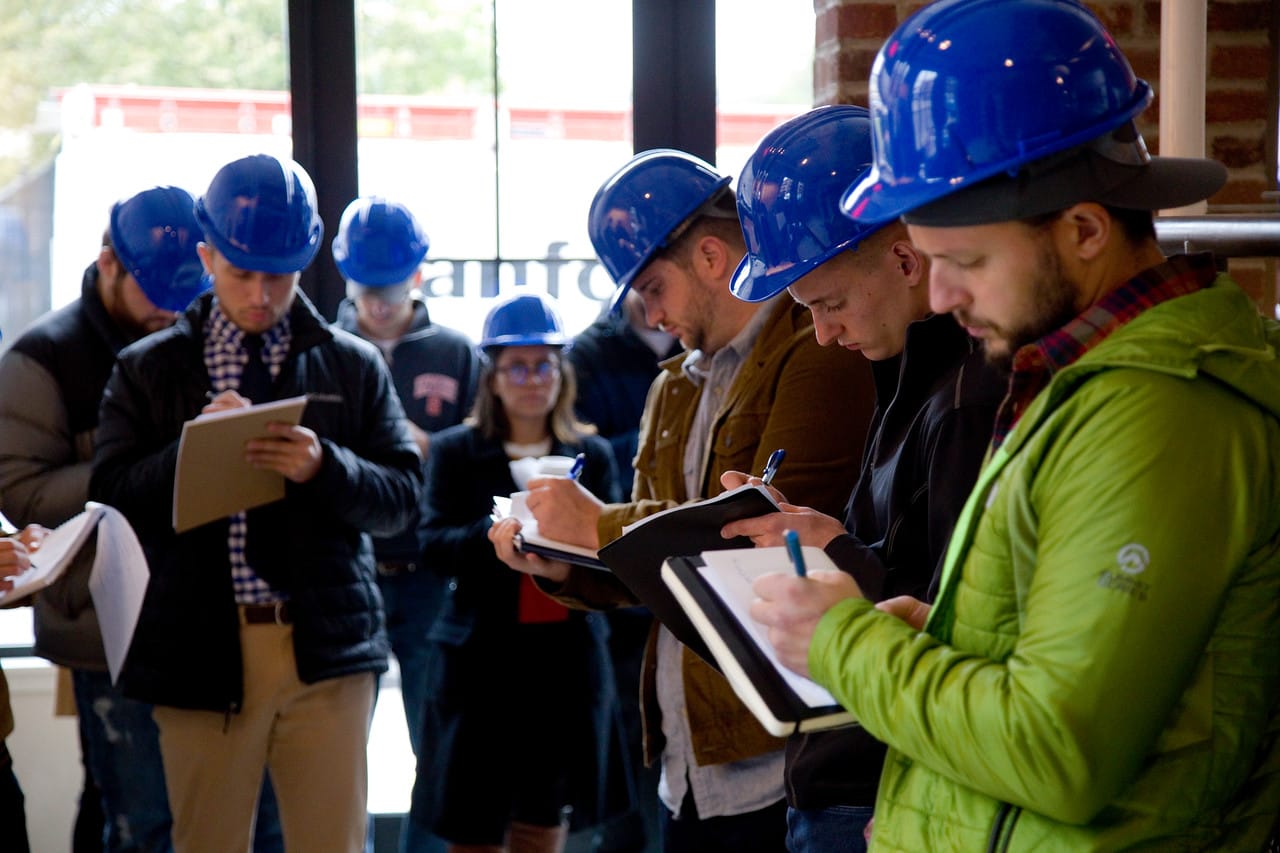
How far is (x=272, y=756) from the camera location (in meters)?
2.90

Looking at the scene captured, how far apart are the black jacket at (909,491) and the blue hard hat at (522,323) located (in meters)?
1.98

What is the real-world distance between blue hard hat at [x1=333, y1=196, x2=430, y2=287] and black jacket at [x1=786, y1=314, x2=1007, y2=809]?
8.54 feet

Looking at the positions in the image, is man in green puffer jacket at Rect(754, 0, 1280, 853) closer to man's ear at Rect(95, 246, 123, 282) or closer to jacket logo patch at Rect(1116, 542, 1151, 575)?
jacket logo patch at Rect(1116, 542, 1151, 575)

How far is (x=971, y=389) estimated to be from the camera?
1.45 m

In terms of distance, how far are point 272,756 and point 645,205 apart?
148cm

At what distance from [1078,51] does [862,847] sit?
97cm

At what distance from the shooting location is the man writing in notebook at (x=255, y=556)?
279 cm

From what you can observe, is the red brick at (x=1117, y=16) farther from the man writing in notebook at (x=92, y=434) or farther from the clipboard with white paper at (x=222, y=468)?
the man writing in notebook at (x=92, y=434)

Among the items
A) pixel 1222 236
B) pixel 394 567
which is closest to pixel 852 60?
pixel 1222 236

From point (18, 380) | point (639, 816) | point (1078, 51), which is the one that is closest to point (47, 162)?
point (18, 380)

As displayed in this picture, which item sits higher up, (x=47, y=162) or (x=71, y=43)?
(x=71, y=43)

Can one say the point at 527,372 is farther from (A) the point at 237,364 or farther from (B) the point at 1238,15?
(B) the point at 1238,15

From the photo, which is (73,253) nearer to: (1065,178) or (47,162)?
(47,162)

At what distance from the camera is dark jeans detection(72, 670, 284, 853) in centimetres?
297
